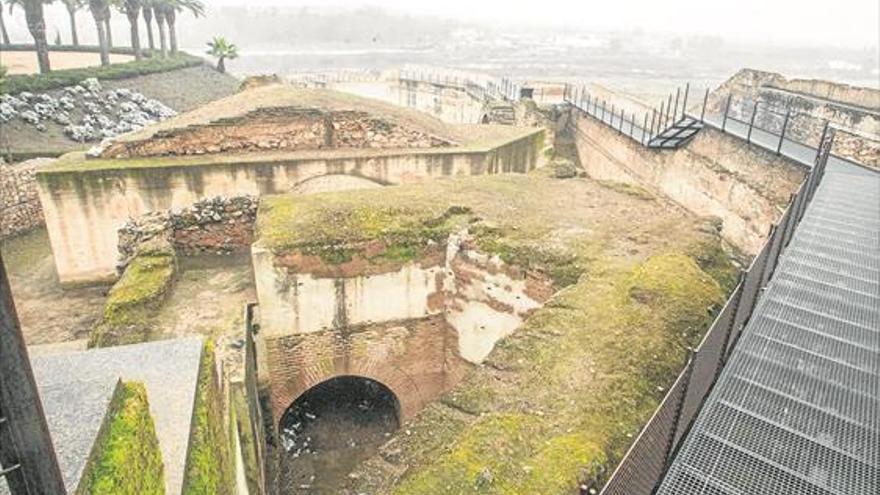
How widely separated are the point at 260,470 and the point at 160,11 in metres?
38.3

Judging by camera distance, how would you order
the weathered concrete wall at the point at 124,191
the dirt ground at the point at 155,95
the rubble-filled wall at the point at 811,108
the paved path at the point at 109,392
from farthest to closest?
the dirt ground at the point at 155,95
the rubble-filled wall at the point at 811,108
the weathered concrete wall at the point at 124,191
the paved path at the point at 109,392

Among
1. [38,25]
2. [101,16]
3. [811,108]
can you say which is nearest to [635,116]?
[811,108]

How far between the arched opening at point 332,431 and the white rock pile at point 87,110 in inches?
645

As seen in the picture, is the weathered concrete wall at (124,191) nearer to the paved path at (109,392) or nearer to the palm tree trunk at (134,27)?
the paved path at (109,392)

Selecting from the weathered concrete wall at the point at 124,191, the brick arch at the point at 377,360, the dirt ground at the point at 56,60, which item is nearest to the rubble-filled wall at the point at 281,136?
the weathered concrete wall at the point at 124,191

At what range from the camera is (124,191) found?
11992 mm

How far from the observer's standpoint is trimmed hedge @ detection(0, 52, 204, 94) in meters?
23.3

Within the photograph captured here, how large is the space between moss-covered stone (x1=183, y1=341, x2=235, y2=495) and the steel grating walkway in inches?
117

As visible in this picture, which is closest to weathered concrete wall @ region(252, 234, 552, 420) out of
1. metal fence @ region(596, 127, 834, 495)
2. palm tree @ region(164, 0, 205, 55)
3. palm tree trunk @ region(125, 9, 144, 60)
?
metal fence @ region(596, 127, 834, 495)

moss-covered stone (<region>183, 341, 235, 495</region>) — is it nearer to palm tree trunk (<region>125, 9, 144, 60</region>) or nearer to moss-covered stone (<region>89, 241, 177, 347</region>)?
moss-covered stone (<region>89, 241, 177, 347</region>)

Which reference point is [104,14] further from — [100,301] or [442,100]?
[100,301]

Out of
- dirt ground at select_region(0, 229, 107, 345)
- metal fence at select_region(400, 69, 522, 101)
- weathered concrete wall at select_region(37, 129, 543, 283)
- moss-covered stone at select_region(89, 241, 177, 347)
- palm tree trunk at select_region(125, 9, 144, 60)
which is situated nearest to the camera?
moss-covered stone at select_region(89, 241, 177, 347)

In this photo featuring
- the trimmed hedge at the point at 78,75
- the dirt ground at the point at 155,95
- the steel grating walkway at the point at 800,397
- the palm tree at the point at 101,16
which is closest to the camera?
the steel grating walkway at the point at 800,397

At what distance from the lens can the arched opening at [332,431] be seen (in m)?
9.65
